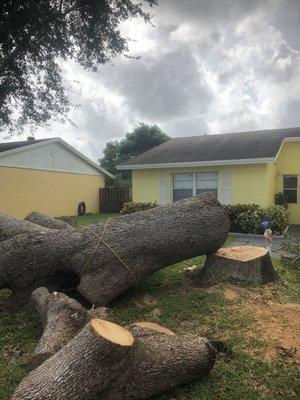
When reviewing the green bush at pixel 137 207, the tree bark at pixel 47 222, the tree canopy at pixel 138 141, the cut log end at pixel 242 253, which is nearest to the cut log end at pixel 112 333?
the cut log end at pixel 242 253

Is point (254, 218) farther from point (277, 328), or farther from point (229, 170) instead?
point (277, 328)

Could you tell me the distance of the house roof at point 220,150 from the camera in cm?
1579

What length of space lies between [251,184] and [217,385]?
42.9ft

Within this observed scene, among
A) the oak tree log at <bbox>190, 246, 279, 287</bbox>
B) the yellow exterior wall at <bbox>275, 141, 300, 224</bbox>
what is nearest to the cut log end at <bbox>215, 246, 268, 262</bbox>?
the oak tree log at <bbox>190, 246, 279, 287</bbox>

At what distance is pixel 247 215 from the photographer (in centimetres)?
1380

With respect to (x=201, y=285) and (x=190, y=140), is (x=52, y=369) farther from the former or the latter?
(x=190, y=140)

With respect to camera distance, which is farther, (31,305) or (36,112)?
(36,112)

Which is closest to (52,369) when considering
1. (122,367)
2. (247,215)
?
(122,367)

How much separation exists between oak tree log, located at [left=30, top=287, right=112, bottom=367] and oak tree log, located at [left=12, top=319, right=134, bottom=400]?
2.12ft

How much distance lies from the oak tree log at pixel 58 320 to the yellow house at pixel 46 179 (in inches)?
559

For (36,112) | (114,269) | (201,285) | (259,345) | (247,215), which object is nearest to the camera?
(259,345)

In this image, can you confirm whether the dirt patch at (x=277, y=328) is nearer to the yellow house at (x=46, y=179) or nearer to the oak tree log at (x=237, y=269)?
the oak tree log at (x=237, y=269)

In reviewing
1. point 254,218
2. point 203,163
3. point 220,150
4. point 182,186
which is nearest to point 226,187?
point 203,163

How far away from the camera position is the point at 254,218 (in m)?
13.5
